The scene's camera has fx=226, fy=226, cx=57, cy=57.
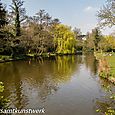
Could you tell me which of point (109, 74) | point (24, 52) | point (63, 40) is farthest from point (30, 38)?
point (109, 74)

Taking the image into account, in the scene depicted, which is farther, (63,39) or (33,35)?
(63,39)

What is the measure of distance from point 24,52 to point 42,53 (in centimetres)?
796

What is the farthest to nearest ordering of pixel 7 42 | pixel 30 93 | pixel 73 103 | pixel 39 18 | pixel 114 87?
1. pixel 39 18
2. pixel 7 42
3. pixel 114 87
4. pixel 30 93
5. pixel 73 103

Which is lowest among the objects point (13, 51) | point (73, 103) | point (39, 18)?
point (73, 103)

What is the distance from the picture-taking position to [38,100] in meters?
18.0

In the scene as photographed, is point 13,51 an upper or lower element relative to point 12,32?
lower

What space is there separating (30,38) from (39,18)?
483 inches

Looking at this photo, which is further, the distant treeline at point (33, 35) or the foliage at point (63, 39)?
the foliage at point (63, 39)

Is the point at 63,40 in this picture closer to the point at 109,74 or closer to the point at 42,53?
the point at 42,53

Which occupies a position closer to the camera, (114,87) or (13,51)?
(114,87)

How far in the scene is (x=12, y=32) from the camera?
60.2 metres

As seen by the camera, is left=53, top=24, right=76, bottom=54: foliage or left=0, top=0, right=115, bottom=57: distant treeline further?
left=53, top=24, right=76, bottom=54: foliage

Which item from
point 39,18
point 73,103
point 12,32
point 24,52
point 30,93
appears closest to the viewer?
point 73,103

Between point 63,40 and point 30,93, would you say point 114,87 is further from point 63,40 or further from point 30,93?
point 63,40
